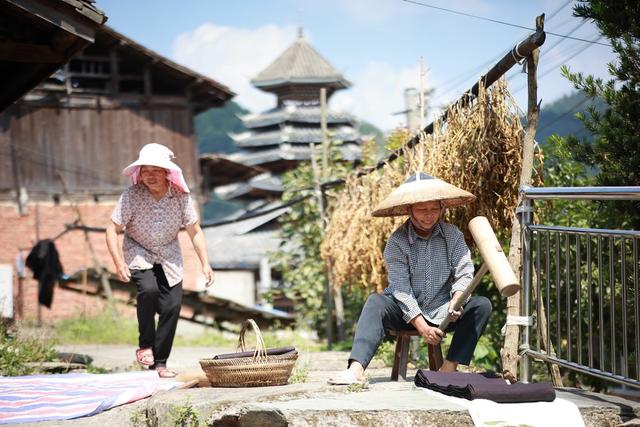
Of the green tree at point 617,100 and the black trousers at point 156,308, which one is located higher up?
the green tree at point 617,100

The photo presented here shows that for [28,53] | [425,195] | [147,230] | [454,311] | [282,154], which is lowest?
[454,311]

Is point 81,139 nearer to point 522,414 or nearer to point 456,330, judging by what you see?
point 456,330

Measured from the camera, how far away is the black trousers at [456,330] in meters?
5.49

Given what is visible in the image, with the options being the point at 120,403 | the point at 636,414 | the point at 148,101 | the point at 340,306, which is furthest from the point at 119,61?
the point at 636,414

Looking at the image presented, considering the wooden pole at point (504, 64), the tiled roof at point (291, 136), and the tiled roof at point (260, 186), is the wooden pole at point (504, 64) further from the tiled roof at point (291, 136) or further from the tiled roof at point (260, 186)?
the tiled roof at point (291, 136)

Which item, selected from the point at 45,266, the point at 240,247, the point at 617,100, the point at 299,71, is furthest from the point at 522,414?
the point at 299,71

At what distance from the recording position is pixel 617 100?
6.33 metres

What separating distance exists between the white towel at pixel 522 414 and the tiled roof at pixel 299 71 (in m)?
45.4

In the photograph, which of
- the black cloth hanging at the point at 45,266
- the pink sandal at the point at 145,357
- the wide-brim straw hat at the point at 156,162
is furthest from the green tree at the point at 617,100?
the black cloth hanging at the point at 45,266

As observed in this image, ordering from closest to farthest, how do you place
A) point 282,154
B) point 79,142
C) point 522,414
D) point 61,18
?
1. point 522,414
2. point 61,18
3. point 79,142
4. point 282,154

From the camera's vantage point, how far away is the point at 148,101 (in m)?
29.1

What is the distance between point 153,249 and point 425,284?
2.27m

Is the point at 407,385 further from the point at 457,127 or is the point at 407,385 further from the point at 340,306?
the point at 340,306

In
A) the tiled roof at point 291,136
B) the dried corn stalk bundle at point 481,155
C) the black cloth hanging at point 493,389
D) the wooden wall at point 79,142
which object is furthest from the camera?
the tiled roof at point 291,136
